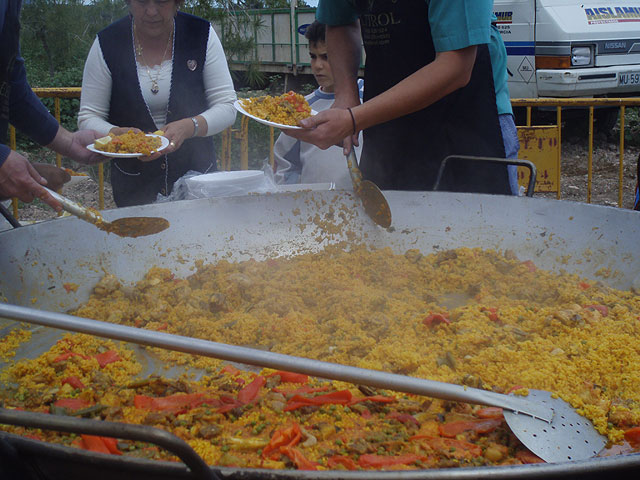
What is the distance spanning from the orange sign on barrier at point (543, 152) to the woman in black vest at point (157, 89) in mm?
2416

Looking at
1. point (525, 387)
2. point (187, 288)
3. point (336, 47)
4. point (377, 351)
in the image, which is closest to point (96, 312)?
point (187, 288)

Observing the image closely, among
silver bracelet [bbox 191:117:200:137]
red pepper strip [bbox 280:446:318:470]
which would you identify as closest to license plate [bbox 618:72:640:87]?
silver bracelet [bbox 191:117:200:137]

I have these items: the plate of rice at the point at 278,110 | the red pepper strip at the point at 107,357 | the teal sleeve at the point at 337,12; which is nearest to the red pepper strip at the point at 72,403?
the red pepper strip at the point at 107,357

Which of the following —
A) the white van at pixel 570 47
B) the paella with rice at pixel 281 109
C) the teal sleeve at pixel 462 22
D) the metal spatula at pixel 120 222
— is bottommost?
the metal spatula at pixel 120 222

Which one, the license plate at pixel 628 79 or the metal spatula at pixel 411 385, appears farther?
the license plate at pixel 628 79

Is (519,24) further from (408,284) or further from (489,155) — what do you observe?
(408,284)

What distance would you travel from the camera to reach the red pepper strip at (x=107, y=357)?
63.1 inches

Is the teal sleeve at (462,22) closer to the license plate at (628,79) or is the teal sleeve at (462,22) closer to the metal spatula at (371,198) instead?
the metal spatula at (371,198)

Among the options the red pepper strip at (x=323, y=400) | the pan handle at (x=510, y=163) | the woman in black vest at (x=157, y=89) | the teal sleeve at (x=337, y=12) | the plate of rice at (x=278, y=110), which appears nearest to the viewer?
the red pepper strip at (x=323, y=400)

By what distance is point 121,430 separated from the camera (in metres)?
0.75

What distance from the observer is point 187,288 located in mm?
1984

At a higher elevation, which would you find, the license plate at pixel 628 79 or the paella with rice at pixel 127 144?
the license plate at pixel 628 79

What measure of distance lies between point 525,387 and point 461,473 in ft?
2.22

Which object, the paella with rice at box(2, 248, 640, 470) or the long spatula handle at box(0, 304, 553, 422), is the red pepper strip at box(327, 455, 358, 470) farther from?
the long spatula handle at box(0, 304, 553, 422)
